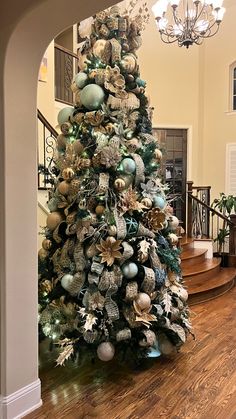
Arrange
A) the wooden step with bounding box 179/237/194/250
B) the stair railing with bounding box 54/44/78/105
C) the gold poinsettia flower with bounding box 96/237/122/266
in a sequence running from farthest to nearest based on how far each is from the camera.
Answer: the stair railing with bounding box 54/44/78/105 → the wooden step with bounding box 179/237/194/250 → the gold poinsettia flower with bounding box 96/237/122/266

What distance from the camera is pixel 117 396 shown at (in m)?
2.48

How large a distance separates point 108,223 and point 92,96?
953 mm

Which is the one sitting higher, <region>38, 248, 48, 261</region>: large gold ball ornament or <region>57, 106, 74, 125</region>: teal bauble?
<region>57, 106, 74, 125</region>: teal bauble

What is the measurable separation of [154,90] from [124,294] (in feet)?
21.2

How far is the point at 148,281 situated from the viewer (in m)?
2.72

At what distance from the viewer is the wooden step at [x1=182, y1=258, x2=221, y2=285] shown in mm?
4979

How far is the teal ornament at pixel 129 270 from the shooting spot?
269cm

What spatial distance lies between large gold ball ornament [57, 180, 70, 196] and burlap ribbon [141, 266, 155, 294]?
2.73 ft

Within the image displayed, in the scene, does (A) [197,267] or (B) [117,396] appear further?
(A) [197,267]

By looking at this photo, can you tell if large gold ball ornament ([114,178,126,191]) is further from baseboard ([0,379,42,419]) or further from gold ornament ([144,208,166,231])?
baseboard ([0,379,42,419])

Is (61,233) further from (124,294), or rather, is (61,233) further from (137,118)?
(137,118)

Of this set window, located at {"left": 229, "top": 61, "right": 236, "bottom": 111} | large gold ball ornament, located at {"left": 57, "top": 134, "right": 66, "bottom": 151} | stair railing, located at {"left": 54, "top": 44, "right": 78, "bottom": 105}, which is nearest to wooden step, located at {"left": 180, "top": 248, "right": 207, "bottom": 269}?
large gold ball ornament, located at {"left": 57, "top": 134, "right": 66, "bottom": 151}

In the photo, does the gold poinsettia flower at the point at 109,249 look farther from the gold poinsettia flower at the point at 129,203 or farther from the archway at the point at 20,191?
the archway at the point at 20,191

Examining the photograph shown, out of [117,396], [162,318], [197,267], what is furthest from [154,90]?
[117,396]
